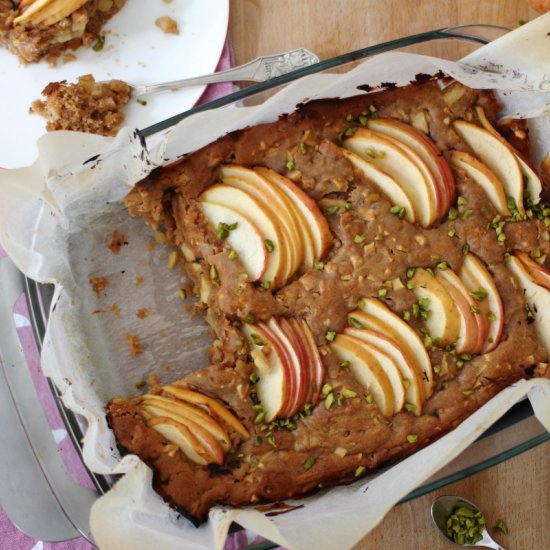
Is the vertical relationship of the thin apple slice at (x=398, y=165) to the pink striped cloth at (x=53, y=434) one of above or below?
above

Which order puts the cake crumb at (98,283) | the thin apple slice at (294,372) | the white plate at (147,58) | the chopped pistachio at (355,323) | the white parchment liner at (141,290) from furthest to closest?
the white plate at (147,58)
the cake crumb at (98,283)
the chopped pistachio at (355,323)
the thin apple slice at (294,372)
the white parchment liner at (141,290)

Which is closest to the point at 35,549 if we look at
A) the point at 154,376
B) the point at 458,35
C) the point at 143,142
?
the point at 154,376

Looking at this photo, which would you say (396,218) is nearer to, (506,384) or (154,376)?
(506,384)

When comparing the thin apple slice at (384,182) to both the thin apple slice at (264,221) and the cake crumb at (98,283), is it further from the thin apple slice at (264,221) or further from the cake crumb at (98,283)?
the cake crumb at (98,283)

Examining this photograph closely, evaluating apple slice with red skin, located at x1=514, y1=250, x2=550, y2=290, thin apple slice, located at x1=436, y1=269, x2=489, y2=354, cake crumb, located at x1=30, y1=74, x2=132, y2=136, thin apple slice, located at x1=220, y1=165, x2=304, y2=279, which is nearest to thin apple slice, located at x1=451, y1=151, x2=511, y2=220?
apple slice with red skin, located at x1=514, y1=250, x2=550, y2=290

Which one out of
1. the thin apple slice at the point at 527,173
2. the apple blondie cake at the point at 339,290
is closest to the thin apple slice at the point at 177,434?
the apple blondie cake at the point at 339,290

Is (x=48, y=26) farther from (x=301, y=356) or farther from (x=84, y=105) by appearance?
(x=301, y=356)
